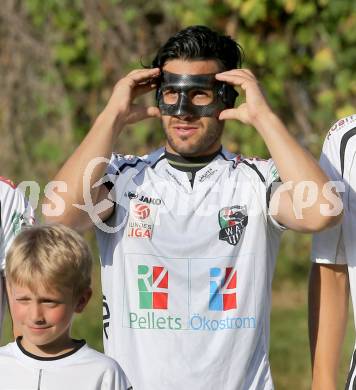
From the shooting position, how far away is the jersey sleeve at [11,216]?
4789mm

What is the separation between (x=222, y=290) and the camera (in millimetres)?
4941

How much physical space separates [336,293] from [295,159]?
0.59m

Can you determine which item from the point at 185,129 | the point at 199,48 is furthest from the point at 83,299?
the point at 199,48

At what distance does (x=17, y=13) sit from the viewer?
40.2 feet

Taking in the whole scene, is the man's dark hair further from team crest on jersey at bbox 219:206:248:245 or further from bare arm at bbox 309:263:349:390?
bare arm at bbox 309:263:349:390

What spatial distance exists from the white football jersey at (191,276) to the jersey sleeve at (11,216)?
0.38 m

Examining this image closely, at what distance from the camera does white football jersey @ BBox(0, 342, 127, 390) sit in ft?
13.2

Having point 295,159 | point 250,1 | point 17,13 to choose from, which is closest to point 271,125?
point 295,159

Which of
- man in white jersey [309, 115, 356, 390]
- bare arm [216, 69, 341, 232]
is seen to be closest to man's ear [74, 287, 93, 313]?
bare arm [216, 69, 341, 232]

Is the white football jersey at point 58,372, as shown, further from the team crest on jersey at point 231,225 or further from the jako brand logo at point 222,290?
the team crest on jersey at point 231,225

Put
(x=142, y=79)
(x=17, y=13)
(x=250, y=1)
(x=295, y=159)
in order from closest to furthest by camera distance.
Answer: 1. (x=295, y=159)
2. (x=142, y=79)
3. (x=250, y=1)
4. (x=17, y=13)

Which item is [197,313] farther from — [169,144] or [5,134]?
[5,134]

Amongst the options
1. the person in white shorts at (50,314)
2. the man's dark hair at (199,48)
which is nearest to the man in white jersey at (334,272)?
the man's dark hair at (199,48)

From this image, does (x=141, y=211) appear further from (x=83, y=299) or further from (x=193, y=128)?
(x=83, y=299)
